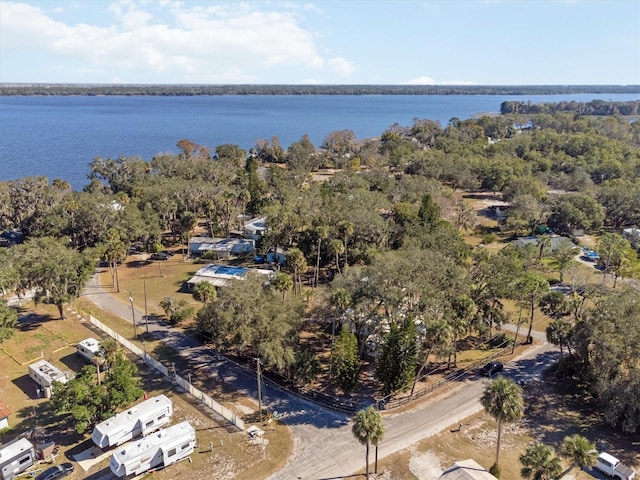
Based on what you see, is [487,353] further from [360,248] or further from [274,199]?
[274,199]

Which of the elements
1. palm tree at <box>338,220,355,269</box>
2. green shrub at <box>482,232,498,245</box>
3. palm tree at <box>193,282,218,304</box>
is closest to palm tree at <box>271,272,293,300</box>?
palm tree at <box>193,282,218,304</box>

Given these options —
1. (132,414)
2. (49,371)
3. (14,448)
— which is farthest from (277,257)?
(14,448)

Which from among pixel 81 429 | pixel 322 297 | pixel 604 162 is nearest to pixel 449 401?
pixel 322 297

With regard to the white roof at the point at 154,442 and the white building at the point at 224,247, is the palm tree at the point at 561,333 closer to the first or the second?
the white roof at the point at 154,442

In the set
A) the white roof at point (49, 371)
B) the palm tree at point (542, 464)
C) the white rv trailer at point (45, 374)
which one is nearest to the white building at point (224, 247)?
the white roof at point (49, 371)

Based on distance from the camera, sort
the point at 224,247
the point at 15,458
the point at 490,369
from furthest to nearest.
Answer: the point at 224,247
the point at 490,369
the point at 15,458

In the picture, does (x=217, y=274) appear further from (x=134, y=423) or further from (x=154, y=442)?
(x=154, y=442)

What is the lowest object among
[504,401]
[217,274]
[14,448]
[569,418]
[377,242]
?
[569,418]
